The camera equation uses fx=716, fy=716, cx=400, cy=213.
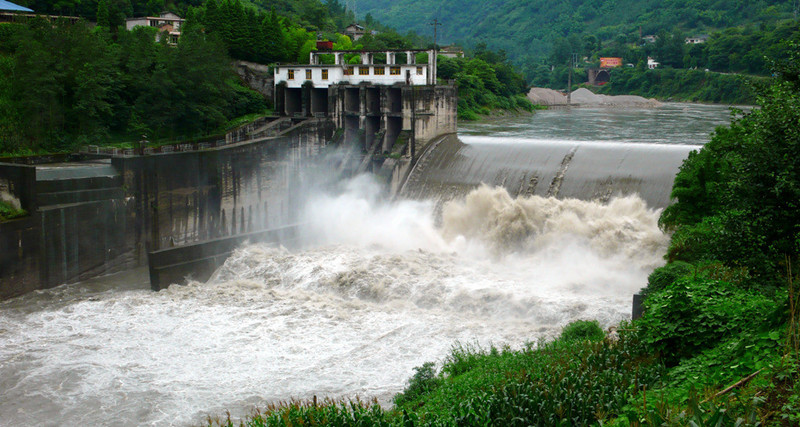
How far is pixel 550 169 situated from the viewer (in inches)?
1203

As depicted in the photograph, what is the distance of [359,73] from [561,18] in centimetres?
13266

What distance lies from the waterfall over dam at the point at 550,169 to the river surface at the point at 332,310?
1.05m

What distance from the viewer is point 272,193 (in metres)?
33.4

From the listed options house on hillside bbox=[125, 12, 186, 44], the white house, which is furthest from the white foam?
house on hillside bbox=[125, 12, 186, 44]

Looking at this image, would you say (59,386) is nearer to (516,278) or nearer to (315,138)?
(516,278)

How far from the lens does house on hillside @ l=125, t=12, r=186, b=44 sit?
5058cm

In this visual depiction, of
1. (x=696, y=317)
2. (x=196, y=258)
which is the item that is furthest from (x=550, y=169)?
(x=696, y=317)

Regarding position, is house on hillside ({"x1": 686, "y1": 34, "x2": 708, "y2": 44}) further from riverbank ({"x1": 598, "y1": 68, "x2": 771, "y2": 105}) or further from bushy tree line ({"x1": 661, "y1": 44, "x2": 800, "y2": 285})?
bushy tree line ({"x1": 661, "y1": 44, "x2": 800, "y2": 285})

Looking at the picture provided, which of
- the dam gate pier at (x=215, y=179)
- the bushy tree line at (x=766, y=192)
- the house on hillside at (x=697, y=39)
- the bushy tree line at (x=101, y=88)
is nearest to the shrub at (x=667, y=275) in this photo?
the bushy tree line at (x=766, y=192)

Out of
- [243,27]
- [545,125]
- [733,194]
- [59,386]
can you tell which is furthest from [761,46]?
[59,386]

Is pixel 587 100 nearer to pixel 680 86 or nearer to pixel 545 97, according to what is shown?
pixel 545 97

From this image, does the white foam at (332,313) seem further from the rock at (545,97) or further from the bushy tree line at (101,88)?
the rock at (545,97)

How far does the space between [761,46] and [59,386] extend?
86946mm

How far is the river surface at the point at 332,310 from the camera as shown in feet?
54.5
